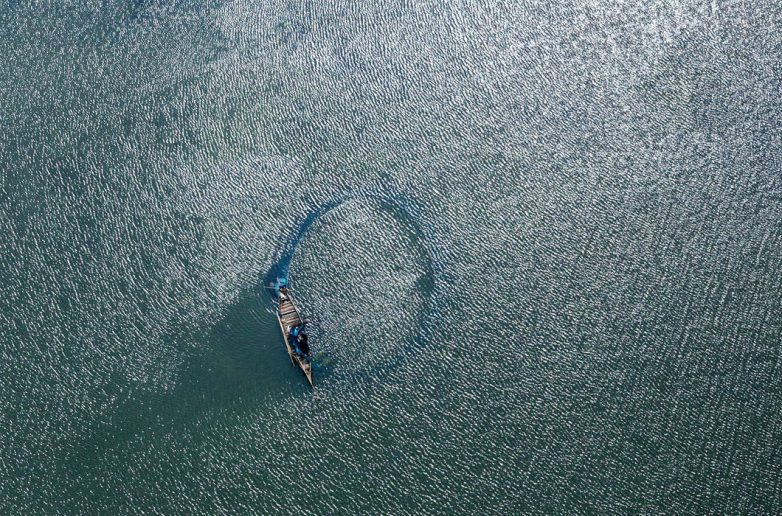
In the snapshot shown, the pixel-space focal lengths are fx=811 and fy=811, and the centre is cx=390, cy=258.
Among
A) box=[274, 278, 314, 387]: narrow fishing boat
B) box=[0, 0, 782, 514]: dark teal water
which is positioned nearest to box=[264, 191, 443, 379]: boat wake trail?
box=[0, 0, 782, 514]: dark teal water

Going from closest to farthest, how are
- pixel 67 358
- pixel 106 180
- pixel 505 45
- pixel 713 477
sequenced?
pixel 713 477 → pixel 67 358 → pixel 106 180 → pixel 505 45

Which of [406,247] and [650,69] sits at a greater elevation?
[650,69]

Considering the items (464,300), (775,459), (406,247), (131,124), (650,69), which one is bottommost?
(775,459)

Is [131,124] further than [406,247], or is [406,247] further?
[131,124]

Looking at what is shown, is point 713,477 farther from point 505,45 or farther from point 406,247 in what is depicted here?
point 505,45

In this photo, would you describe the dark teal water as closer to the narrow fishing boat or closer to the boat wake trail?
the boat wake trail

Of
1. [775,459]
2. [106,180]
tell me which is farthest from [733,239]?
[106,180]
